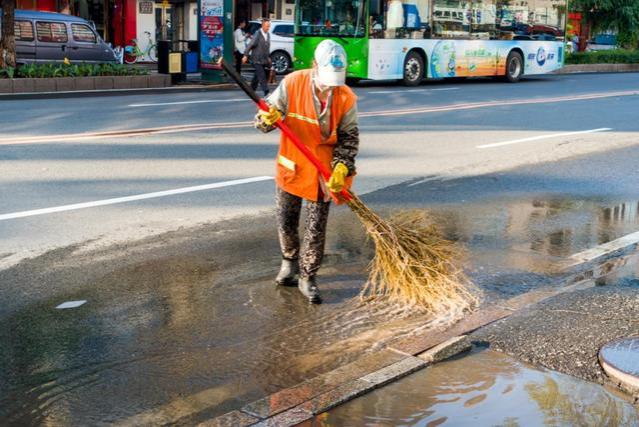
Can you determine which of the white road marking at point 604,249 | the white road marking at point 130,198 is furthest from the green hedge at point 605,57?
the white road marking at point 604,249

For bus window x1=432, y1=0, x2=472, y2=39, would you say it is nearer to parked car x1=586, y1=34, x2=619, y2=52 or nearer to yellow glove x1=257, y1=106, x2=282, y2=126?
yellow glove x1=257, y1=106, x2=282, y2=126

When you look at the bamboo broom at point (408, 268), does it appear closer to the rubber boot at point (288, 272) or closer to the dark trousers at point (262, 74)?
the rubber boot at point (288, 272)

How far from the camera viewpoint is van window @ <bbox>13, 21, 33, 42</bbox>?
2228cm

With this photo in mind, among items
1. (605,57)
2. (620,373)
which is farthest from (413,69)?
(620,373)

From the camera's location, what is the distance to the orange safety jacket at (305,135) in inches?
219

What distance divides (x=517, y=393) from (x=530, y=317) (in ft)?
3.71

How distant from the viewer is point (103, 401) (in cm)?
421

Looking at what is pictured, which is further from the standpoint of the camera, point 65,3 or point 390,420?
Answer: point 65,3

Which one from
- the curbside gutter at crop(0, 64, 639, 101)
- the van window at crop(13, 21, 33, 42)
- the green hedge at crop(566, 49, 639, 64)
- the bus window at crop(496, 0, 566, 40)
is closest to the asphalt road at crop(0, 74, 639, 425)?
the curbside gutter at crop(0, 64, 639, 101)

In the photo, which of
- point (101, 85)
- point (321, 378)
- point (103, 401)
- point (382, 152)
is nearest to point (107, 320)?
point (103, 401)

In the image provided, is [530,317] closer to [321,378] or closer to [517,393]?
[517,393]

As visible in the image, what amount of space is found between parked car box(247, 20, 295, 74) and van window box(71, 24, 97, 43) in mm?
5935

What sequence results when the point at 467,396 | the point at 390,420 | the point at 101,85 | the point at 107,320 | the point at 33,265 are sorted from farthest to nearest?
the point at 101,85 < the point at 33,265 < the point at 107,320 < the point at 467,396 < the point at 390,420

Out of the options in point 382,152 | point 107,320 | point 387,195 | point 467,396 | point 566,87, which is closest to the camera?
point 467,396
